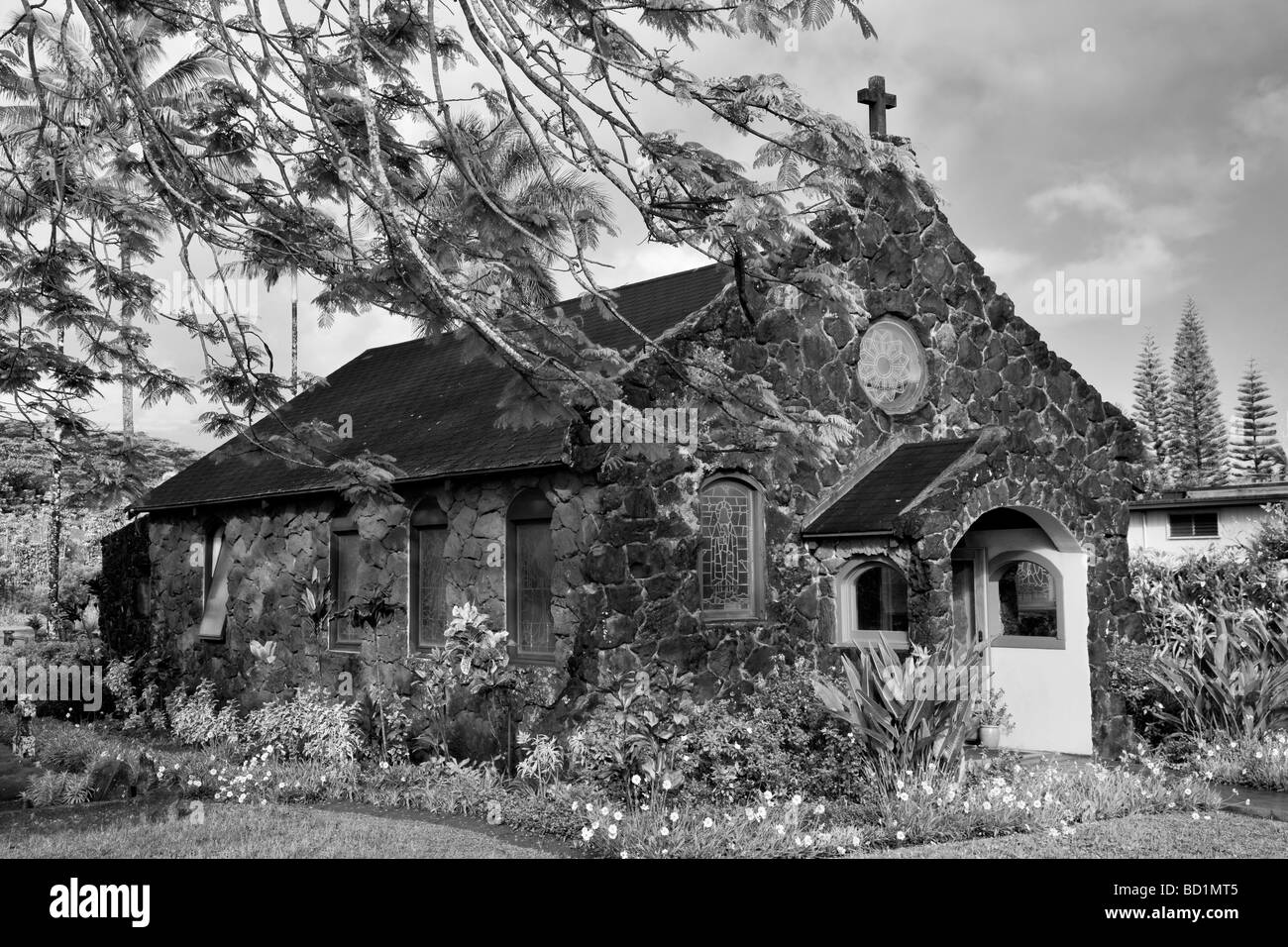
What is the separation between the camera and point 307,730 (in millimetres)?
13273

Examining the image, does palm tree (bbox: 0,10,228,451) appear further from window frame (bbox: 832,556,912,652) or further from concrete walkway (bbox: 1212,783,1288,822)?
concrete walkway (bbox: 1212,783,1288,822)

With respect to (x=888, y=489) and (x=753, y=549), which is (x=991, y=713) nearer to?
(x=888, y=489)

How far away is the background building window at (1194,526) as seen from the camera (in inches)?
1173

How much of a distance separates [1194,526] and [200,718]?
24.2 m

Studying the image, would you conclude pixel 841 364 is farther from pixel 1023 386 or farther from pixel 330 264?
pixel 330 264

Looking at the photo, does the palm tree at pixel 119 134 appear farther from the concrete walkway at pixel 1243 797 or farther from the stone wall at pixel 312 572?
the concrete walkway at pixel 1243 797

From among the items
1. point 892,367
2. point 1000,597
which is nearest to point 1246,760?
point 1000,597

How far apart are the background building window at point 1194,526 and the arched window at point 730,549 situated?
68.9 feet

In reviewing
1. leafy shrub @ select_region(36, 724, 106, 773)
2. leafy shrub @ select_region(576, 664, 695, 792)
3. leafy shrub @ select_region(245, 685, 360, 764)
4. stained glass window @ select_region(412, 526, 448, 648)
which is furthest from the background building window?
leafy shrub @ select_region(36, 724, 106, 773)

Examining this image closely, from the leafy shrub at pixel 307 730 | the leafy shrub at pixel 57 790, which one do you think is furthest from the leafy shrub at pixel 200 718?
the leafy shrub at pixel 57 790

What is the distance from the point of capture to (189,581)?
743 inches
